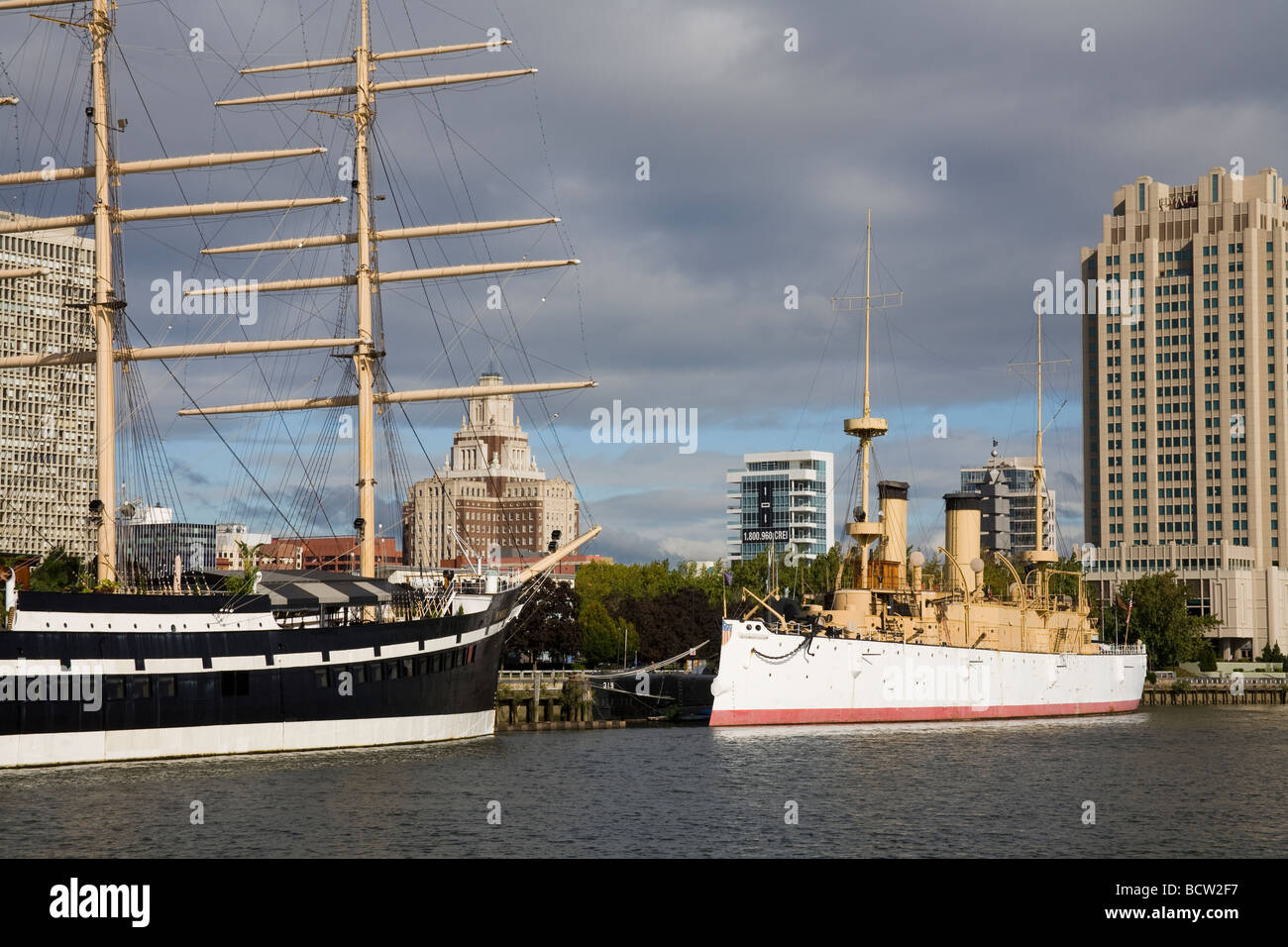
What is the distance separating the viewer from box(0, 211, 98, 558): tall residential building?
529 feet

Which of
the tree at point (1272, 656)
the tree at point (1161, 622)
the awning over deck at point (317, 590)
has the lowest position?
the tree at point (1272, 656)

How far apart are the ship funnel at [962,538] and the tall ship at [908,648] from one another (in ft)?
0.27

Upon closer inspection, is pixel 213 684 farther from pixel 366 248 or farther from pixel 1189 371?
pixel 1189 371

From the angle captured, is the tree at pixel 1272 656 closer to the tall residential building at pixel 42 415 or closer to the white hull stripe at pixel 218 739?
the white hull stripe at pixel 218 739

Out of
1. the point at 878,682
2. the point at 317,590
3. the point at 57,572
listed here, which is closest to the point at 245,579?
the point at 317,590

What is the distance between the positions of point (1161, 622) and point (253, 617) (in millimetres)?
103364

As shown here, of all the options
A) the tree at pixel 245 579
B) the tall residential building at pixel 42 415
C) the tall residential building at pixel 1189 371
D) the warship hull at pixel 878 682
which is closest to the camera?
the tree at pixel 245 579

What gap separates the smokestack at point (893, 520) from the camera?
3221 inches

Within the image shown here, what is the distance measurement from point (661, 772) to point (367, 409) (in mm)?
27301

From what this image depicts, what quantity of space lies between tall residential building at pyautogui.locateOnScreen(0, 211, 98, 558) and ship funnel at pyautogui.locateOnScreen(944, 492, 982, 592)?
327 ft

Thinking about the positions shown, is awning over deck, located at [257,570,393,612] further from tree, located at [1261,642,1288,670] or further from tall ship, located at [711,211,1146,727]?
tree, located at [1261,642,1288,670]

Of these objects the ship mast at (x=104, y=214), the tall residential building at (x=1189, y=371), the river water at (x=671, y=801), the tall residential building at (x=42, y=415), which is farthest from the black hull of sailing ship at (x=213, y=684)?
the tall residential building at (x=1189, y=371)

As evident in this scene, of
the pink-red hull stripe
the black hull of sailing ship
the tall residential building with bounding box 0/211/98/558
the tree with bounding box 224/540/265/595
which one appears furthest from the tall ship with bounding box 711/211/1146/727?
the tall residential building with bounding box 0/211/98/558
